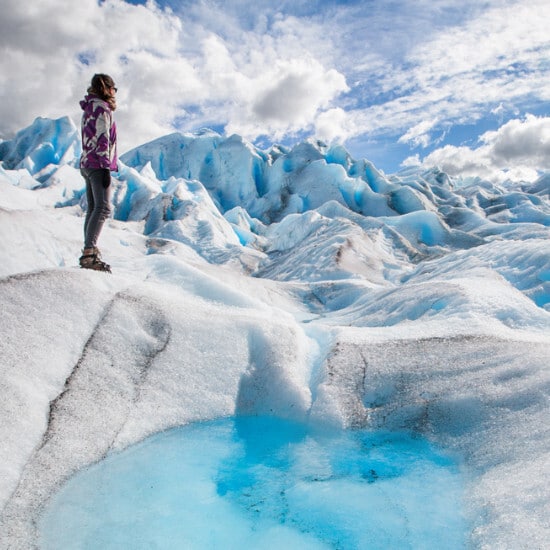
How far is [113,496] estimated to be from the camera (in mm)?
2521

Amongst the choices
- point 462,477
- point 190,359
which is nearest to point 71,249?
point 190,359

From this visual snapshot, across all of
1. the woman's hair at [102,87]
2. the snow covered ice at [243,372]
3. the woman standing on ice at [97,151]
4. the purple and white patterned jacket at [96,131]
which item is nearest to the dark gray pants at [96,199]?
the woman standing on ice at [97,151]

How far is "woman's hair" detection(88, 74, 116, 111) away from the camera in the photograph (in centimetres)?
466

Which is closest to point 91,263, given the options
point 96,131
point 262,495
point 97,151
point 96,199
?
point 96,199

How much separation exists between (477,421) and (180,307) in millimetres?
2860

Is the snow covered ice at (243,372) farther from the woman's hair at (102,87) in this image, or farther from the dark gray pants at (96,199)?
the woman's hair at (102,87)

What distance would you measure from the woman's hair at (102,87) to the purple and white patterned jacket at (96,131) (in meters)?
0.04

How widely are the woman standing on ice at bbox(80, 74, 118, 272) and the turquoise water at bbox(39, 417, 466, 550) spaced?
107 inches

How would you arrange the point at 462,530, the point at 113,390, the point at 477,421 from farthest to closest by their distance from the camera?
1. the point at 113,390
2. the point at 477,421
3. the point at 462,530

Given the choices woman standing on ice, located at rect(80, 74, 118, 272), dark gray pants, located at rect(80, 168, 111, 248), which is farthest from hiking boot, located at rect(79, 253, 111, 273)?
dark gray pants, located at rect(80, 168, 111, 248)

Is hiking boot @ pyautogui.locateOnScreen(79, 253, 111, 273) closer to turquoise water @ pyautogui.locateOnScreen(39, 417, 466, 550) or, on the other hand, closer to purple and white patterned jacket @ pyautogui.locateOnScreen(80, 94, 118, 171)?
purple and white patterned jacket @ pyautogui.locateOnScreen(80, 94, 118, 171)

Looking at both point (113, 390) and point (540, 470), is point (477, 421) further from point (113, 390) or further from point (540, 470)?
point (113, 390)

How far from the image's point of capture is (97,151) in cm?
468

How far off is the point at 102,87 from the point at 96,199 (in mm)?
1219
